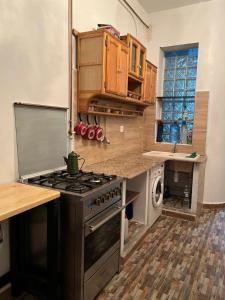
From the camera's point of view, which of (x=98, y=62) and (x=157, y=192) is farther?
(x=157, y=192)

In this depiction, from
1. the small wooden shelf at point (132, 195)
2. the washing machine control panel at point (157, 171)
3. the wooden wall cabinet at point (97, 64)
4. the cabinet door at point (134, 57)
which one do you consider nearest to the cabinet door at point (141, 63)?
the cabinet door at point (134, 57)

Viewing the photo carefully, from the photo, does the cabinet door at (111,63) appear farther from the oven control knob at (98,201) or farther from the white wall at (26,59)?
the oven control knob at (98,201)

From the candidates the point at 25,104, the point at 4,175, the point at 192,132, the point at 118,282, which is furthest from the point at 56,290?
the point at 192,132

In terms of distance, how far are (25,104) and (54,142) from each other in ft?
1.58

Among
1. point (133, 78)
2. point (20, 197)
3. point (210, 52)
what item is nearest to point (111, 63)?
point (133, 78)

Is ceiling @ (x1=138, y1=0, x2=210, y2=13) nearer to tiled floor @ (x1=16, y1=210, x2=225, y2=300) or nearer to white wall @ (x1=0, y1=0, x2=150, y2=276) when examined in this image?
white wall @ (x1=0, y1=0, x2=150, y2=276)

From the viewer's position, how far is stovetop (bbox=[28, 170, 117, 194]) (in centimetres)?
171

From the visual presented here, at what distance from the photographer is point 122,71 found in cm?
266

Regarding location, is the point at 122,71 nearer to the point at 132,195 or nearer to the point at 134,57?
the point at 134,57

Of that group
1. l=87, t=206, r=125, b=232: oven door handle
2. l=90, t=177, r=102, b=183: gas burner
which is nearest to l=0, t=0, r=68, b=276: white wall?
l=90, t=177, r=102, b=183: gas burner

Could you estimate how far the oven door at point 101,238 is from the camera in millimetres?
1658

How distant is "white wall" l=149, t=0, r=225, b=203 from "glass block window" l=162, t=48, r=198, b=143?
11.0 inches

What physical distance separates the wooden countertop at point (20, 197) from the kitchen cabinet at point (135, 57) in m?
1.94

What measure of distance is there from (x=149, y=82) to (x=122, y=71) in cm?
109
